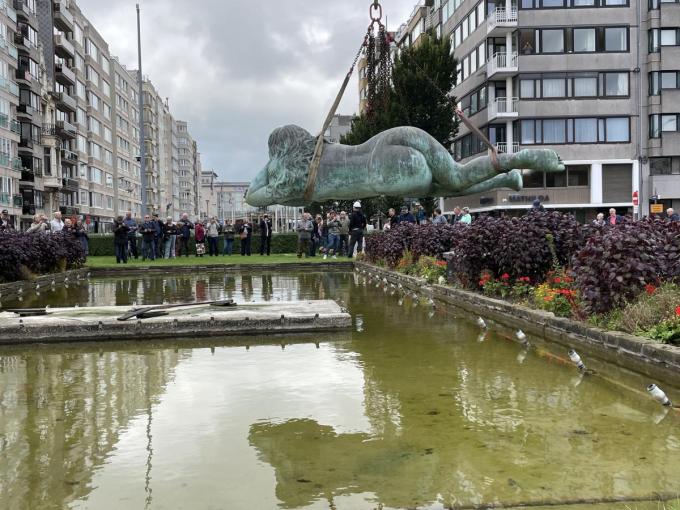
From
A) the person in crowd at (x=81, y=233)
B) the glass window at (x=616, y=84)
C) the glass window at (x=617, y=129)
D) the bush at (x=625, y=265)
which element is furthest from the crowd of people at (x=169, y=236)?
the glass window at (x=616, y=84)

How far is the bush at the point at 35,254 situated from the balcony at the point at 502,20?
3223 cm

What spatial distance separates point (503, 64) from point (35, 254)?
35216mm

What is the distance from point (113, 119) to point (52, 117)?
2629 cm

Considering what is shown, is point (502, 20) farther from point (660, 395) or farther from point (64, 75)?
point (660, 395)

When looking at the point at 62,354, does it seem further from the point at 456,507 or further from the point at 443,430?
the point at 456,507

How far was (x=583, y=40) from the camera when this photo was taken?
44906 millimetres

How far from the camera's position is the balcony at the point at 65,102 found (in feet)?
217

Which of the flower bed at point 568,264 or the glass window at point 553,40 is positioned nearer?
the flower bed at point 568,264

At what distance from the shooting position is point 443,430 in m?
4.72

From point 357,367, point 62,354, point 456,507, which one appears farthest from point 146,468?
point 62,354

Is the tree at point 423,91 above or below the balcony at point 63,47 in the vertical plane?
below

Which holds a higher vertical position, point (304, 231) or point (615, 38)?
point (615, 38)

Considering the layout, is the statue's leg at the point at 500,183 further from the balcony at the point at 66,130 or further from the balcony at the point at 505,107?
the balcony at the point at 66,130

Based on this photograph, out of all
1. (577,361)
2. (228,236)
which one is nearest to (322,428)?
(577,361)
